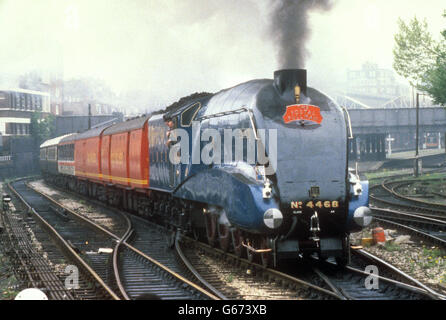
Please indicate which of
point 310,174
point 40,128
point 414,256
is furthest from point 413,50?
point 40,128

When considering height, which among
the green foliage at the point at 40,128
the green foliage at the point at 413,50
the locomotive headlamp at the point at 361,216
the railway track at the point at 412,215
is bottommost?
the railway track at the point at 412,215

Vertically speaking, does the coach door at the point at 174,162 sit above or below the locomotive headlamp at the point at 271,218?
above

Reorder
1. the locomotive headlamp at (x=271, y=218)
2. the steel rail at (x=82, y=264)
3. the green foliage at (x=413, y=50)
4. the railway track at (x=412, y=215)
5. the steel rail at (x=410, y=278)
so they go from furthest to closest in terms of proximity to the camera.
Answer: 1. the green foliage at (x=413, y=50)
2. the railway track at (x=412, y=215)
3. the locomotive headlamp at (x=271, y=218)
4. the steel rail at (x=82, y=264)
5. the steel rail at (x=410, y=278)

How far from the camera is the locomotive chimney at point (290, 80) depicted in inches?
460

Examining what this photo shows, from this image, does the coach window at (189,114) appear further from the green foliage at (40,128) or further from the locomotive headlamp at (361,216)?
the green foliage at (40,128)

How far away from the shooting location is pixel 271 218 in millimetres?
10742

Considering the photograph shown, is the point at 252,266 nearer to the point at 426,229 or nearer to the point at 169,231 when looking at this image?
the point at 169,231

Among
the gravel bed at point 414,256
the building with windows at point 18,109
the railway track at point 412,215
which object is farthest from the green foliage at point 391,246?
the building with windows at point 18,109

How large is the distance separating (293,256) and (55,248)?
8393 millimetres

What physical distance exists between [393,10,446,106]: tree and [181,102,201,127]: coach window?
55.5 feet

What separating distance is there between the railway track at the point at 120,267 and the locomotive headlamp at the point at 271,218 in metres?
1.69

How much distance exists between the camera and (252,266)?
474 inches
